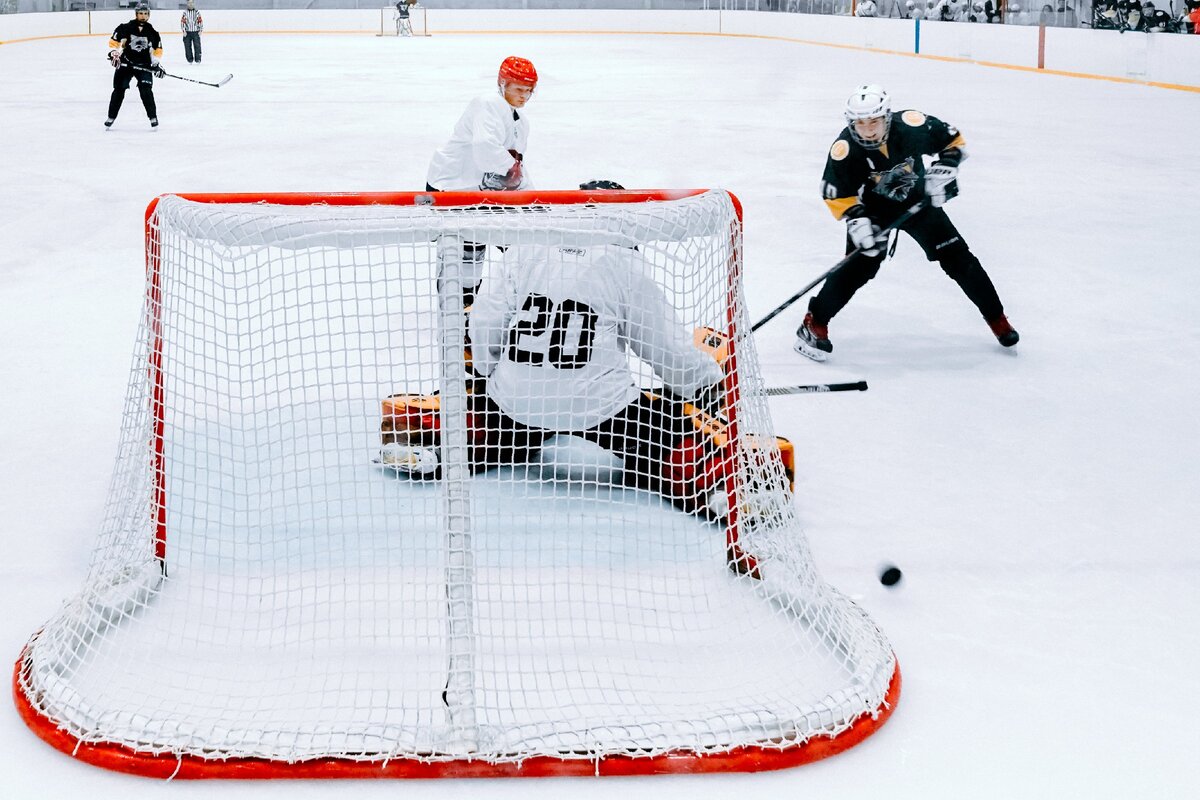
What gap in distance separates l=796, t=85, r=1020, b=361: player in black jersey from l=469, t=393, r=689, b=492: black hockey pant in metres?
1.51

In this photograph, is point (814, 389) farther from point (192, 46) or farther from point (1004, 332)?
point (192, 46)

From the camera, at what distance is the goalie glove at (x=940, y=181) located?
4.21 meters

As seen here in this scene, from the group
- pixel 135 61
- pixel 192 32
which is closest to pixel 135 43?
pixel 135 61

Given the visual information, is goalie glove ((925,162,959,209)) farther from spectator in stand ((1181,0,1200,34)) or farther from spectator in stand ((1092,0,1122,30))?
spectator in stand ((1092,0,1122,30))

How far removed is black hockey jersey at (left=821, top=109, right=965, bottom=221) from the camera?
4.23m

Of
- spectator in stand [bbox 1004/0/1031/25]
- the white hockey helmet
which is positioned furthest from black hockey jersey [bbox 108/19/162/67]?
spectator in stand [bbox 1004/0/1031/25]

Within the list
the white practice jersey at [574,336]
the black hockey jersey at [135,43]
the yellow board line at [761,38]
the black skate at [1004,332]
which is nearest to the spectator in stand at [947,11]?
the yellow board line at [761,38]

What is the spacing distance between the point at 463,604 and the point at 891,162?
265 centimetres

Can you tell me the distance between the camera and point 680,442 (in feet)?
9.65

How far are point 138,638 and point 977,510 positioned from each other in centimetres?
192

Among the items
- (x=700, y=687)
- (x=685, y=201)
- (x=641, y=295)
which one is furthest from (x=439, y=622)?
(x=685, y=201)

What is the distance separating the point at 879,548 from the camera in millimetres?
2932

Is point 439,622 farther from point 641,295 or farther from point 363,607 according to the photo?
point 641,295

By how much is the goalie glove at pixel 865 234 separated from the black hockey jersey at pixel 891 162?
2.0 inches
